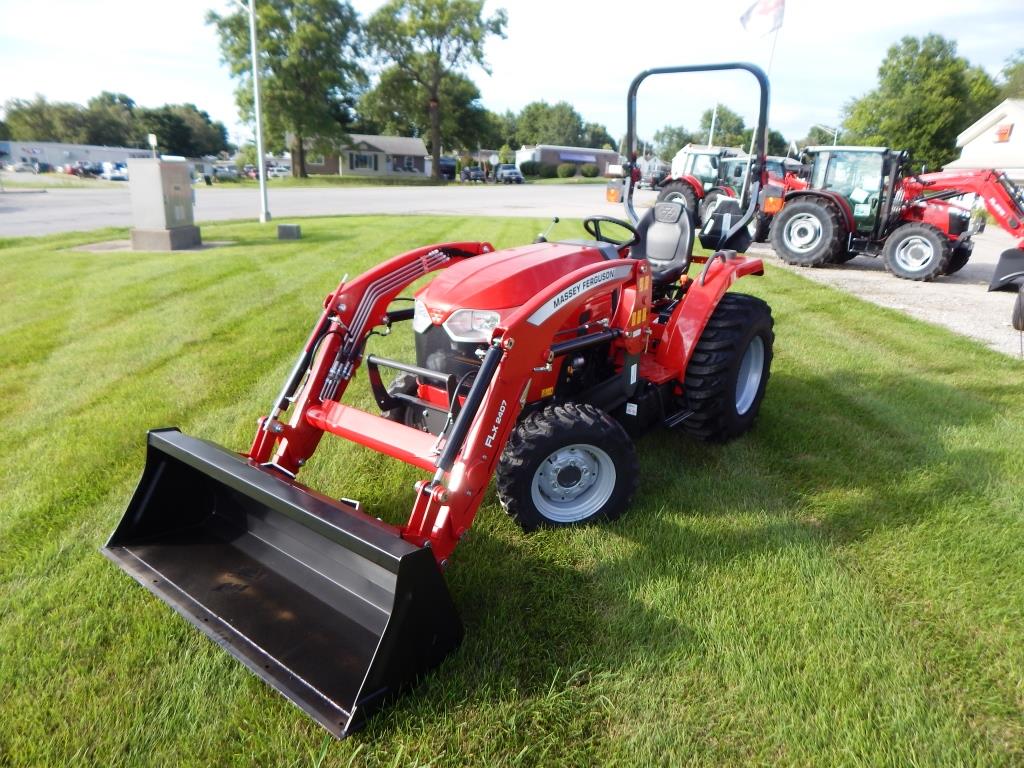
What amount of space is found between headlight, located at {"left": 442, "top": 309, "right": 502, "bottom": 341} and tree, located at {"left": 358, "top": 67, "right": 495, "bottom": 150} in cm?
5266

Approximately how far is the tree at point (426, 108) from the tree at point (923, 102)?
28.6m

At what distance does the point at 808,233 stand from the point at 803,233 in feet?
0.27

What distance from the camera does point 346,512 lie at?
2258 millimetres

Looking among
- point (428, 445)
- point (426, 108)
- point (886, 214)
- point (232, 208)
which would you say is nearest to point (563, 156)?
point (426, 108)

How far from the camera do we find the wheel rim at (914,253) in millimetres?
10281

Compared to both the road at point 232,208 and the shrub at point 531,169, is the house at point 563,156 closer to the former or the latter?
the shrub at point 531,169

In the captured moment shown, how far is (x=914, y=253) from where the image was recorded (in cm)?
1050

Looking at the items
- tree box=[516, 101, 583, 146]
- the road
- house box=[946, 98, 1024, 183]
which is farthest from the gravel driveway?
tree box=[516, 101, 583, 146]

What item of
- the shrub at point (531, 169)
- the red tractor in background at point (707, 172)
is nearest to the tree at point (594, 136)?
the shrub at point (531, 169)

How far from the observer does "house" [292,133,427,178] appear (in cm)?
5809

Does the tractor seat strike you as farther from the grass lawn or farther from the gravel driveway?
the gravel driveway

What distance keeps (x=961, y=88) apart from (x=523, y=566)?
59.3 m

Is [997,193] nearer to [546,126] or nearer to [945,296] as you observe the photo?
[945,296]

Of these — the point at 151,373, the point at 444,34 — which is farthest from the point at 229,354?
the point at 444,34
